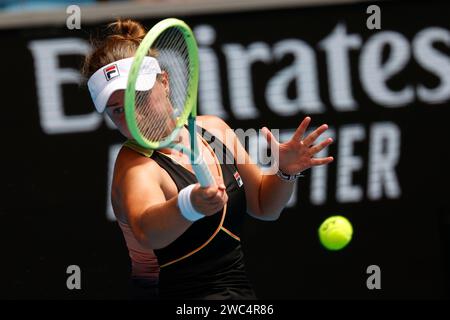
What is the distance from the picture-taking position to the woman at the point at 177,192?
9.54ft

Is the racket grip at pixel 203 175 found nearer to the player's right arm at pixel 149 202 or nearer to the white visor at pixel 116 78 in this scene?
the player's right arm at pixel 149 202

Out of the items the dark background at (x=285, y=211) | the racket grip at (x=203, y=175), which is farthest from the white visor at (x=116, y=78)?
the dark background at (x=285, y=211)

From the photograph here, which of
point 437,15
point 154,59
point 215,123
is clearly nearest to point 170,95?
point 154,59

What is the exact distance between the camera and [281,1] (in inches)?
188

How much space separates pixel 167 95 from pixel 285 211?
6.18 ft

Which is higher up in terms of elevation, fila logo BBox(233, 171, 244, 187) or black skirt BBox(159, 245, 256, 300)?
fila logo BBox(233, 171, 244, 187)

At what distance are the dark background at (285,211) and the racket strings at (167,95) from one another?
5.23 feet

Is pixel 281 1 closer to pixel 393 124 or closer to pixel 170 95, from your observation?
pixel 393 124

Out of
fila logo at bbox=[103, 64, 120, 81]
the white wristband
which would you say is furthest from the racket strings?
the white wristband

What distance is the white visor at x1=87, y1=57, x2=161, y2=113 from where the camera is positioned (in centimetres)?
293

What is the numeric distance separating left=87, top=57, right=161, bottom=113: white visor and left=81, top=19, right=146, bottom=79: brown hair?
0.05 m

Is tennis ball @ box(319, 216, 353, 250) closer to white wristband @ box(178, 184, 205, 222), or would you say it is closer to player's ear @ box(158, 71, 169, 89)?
player's ear @ box(158, 71, 169, 89)

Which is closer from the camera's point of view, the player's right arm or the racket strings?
the player's right arm

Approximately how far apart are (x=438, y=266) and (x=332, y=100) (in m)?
1.01
